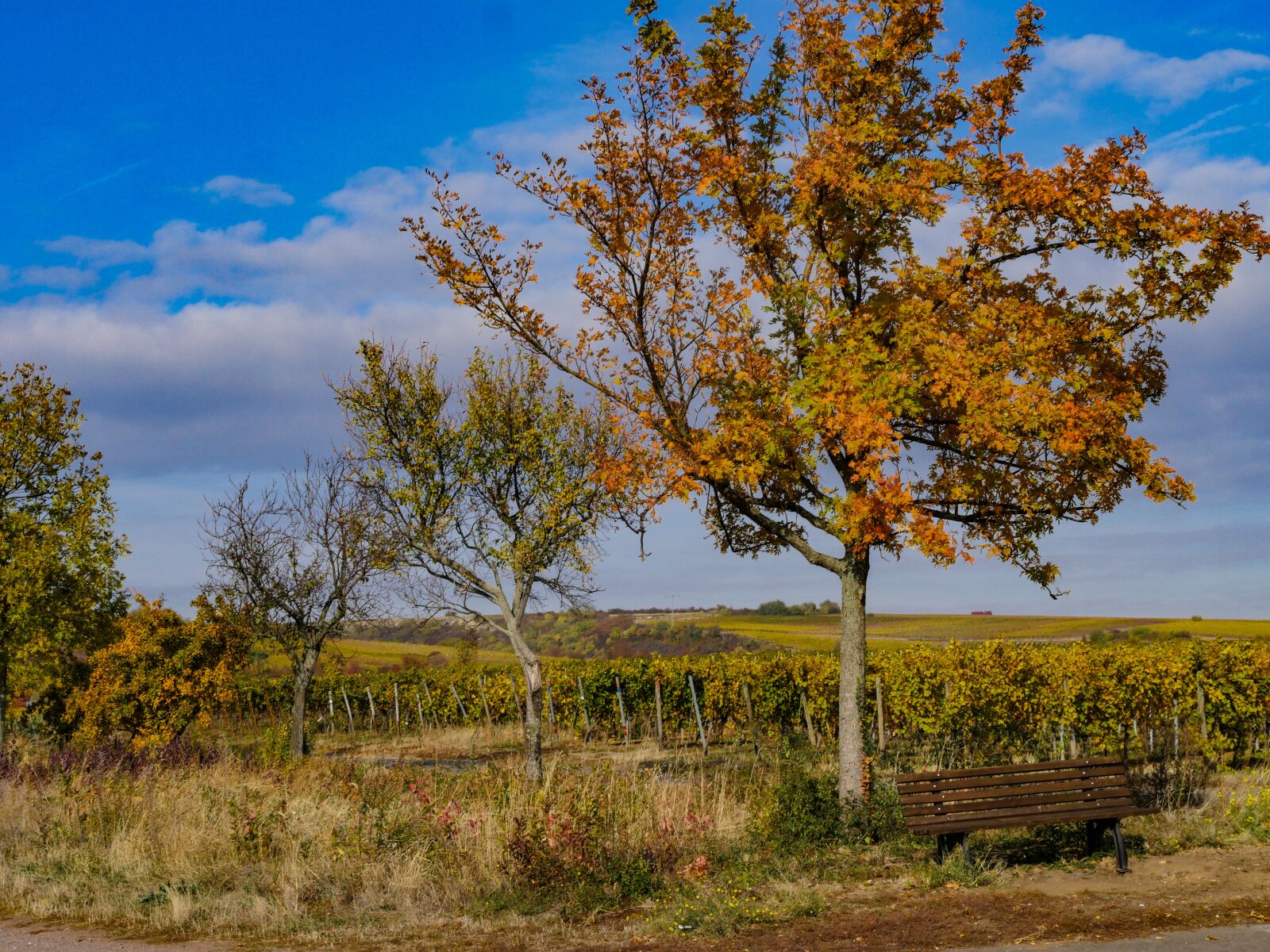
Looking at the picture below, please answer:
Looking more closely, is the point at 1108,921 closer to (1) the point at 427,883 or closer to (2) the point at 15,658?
(1) the point at 427,883

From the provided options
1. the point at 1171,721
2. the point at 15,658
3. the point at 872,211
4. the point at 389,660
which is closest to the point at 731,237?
the point at 872,211

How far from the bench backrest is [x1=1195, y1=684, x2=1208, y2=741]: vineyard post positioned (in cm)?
1036

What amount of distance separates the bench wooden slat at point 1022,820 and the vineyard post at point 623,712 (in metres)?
16.5

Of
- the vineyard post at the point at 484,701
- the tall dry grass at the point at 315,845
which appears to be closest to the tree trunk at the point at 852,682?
the tall dry grass at the point at 315,845

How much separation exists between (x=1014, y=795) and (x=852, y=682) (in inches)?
88.9

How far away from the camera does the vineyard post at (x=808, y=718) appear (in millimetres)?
22047

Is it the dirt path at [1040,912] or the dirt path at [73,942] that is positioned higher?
the dirt path at [1040,912]

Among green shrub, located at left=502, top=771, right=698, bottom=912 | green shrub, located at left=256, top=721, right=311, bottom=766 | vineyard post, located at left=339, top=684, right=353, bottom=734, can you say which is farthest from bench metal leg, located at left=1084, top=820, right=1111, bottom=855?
vineyard post, located at left=339, top=684, right=353, bottom=734

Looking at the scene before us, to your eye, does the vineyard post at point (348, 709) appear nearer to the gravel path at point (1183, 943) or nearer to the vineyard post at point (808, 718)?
the vineyard post at point (808, 718)

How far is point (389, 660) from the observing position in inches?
2087

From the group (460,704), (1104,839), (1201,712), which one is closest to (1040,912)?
(1104,839)

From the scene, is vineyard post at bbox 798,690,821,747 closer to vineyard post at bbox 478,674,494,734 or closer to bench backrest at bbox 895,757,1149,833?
vineyard post at bbox 478,674,494,734

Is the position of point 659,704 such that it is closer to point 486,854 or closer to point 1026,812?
point 486,854

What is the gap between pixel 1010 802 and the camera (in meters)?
8.93
